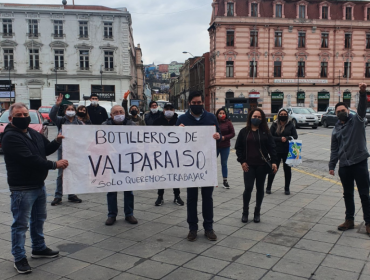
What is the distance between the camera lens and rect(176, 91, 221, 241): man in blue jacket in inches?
207

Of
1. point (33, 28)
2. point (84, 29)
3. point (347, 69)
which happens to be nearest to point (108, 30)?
point (84, 29)

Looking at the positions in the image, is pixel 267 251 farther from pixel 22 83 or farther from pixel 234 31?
pixel 22 83

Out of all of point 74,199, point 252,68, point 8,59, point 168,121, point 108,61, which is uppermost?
point 8,59

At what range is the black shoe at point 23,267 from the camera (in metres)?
4.09

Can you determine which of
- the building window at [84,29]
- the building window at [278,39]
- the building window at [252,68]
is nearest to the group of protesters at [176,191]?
the building window at [252,68]

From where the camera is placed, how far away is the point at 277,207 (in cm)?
702

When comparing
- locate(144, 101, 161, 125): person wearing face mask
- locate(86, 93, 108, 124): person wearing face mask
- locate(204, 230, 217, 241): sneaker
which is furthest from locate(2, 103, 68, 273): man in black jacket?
locate(86, 93, 108, 124): person wearing face mask

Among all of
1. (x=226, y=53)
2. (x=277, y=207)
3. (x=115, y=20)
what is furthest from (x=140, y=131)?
(x=115, y=20)

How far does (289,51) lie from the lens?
48438mm

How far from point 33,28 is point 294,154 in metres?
48.6

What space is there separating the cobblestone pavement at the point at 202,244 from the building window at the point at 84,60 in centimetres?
4477

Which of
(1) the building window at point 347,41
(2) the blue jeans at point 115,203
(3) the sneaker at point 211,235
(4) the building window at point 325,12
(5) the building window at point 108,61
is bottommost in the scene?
(3) the sneaker at point 211,235

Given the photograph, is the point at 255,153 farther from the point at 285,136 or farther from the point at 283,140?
the point at 285,136

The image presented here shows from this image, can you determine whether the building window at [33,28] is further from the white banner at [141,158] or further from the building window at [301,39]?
the white banner at [141,158]
